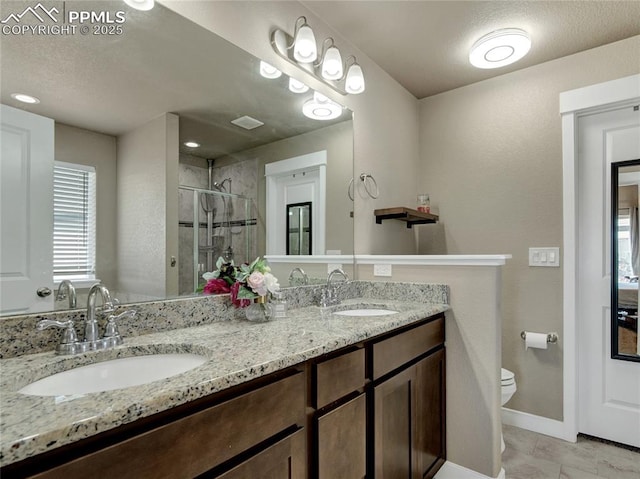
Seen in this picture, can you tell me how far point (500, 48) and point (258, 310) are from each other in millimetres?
2120

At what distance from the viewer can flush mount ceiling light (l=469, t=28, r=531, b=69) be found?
6.77 feet

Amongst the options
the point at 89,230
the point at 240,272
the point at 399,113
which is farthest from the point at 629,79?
the point at 89,230

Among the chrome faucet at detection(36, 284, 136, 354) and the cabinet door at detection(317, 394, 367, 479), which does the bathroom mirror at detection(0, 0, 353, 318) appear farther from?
the cabinet door at detection(317, 394, 367, 479)

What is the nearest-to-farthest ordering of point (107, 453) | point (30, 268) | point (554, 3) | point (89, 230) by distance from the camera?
point (107, 453) → point (30, 268) → point (89, 230) → point (554, 3)

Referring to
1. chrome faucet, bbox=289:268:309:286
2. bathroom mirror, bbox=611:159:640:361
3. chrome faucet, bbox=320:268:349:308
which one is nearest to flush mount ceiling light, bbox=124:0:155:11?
chrome faucet, bbox=289:268:309:286

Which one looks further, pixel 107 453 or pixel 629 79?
pixel 629 79

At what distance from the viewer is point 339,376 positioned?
1.14m

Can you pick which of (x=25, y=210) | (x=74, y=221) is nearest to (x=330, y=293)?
(x=74, y=221)

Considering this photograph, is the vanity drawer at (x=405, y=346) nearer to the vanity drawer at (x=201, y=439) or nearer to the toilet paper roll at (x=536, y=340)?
the vanity drawer at (x=201, y=439)

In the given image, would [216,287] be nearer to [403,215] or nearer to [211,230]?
[211,230]

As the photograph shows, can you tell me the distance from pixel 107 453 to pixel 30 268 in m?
0.66

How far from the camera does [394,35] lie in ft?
7.13

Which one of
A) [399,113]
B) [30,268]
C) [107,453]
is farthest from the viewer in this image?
[399,113]

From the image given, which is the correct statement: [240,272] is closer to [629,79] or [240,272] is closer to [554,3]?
[554,3]
